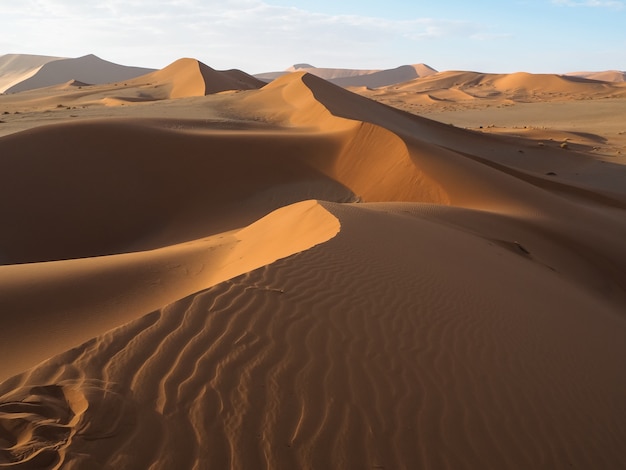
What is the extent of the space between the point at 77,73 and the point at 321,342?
86.9 meters

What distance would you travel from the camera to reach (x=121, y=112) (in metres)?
22.4

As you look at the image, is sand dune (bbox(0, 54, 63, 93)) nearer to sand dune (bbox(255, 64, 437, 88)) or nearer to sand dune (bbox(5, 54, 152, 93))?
sand dune (bbox(5, 54, 152, 93))

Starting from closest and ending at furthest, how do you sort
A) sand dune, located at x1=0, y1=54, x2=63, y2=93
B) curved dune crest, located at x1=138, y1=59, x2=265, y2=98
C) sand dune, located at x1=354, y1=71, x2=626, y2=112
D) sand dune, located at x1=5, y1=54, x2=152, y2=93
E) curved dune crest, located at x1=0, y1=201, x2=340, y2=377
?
curved dune crest, located at x1=0, y1=201, x2=340, y2=377 < curved dune crest, located at x1=138, y1=59, x2=265, y2=98 < sand dune, located at x1=354, y1=71, x2=626, y2=112 < sand dune, located at x1=5, y1=54, x2=152, y2=93 < sand dune, located at x1=0, y1=54, x2=63, y2=93

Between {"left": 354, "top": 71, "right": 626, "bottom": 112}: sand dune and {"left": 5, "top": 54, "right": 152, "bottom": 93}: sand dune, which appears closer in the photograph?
{"left": 354, "top": 71, "right": 626, "bottom": 112}: sand dune

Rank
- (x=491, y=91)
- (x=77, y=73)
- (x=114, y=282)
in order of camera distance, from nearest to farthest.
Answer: (x=114, y=282), (x=491, y=91), (x=77, y=73)

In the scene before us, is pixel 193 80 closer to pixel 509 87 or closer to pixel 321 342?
pixel 321 342

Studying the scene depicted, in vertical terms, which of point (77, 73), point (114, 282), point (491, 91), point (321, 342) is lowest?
point (77, 73)

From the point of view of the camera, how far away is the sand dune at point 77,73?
7206 cm

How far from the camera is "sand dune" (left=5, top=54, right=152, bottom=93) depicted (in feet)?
236

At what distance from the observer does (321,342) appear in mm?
3492

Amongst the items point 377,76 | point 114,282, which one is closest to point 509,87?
point 114,282

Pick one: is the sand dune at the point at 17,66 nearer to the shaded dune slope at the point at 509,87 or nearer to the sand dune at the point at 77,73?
the sand dune at the point at 77,73

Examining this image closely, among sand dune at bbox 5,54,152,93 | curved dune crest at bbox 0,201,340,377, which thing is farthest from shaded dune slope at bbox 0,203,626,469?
sand dune at bbox 5,54,152,93

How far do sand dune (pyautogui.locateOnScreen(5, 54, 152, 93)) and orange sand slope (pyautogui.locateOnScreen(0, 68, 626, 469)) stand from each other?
70854 millimetres
